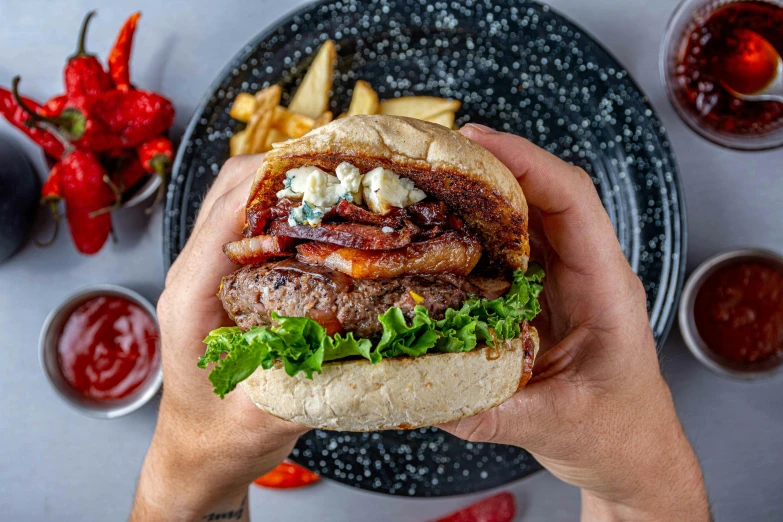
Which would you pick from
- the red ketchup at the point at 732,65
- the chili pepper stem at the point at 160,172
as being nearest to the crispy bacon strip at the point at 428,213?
the chili pepper stem at the point at 160,172

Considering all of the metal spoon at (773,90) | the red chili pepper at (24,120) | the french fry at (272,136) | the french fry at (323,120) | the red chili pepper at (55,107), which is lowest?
the red chili pepper at (24,120)

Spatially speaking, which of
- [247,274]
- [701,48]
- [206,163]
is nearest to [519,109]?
[701,48]

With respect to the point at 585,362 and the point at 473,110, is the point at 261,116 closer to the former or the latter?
the point at 473,110

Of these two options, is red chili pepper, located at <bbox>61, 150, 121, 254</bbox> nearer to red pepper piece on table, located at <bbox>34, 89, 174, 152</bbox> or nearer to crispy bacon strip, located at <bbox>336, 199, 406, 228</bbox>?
red pepper piece on table, located at <bbox>34, 89, 174, 152</bbox>

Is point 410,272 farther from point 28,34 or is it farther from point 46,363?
point 28,34

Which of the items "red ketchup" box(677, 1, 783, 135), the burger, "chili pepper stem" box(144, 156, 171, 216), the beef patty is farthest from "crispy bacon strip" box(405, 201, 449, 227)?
"red ketchup" box(677, 1, 783, 135)

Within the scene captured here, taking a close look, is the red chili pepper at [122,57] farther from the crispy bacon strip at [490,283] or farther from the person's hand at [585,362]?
the crispy bacon strip at [490,283]
